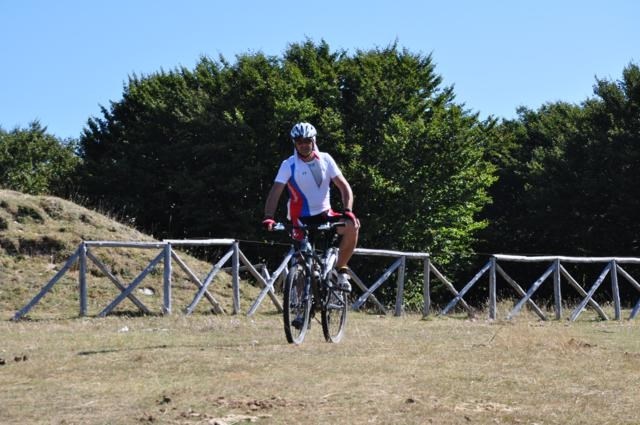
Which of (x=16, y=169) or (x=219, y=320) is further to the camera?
(x=16, y=169)

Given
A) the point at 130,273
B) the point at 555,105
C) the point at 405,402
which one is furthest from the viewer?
the point at 555,105

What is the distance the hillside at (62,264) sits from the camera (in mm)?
19594

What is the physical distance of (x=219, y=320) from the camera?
16359 mm

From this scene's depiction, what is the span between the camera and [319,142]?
46875mm

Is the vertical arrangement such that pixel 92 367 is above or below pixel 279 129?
below

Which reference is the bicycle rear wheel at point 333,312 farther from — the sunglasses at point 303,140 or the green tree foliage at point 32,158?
the green tree foliage at point 32,158

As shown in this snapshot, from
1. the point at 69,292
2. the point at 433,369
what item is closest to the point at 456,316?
the point at 69,292

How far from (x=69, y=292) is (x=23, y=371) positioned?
1048 centimetres

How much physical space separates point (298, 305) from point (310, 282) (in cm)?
27

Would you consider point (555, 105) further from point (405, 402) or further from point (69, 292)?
point (405, 402)

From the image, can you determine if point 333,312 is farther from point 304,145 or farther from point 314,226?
point 304,145

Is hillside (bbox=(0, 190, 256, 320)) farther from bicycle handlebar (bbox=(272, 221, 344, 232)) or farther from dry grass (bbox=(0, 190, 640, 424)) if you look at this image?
bicycle handlebar (bbox=(272, 221, 344, 232))

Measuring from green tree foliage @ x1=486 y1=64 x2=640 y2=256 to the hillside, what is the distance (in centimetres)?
2871

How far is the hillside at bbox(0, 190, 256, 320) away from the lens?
19.6 metres
